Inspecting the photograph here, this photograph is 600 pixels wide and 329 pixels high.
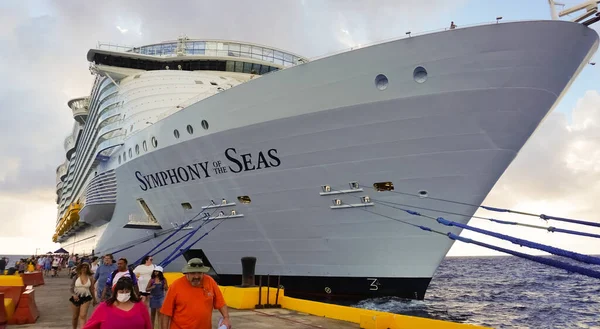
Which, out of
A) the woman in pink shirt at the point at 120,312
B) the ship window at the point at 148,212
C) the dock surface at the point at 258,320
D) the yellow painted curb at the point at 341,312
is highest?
the ship window at the point at 148,212

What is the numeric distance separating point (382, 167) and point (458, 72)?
278 cm

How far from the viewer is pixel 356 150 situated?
11.4 meters

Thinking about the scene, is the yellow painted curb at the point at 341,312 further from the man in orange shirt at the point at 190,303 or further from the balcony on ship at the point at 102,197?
the balcony on ship at the point at 102,197

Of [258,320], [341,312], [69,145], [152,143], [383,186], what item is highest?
[69,145]

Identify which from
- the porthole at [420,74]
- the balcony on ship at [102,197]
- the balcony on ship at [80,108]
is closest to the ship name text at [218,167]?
the porthole at [420,74]

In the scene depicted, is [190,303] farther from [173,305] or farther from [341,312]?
[341,312]

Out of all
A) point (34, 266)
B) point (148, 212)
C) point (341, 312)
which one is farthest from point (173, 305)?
point (34, 266)

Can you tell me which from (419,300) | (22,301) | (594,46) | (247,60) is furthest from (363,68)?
(247,60)

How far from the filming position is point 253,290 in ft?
34.3

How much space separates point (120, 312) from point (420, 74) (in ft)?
28.4

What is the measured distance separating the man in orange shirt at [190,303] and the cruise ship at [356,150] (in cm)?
738

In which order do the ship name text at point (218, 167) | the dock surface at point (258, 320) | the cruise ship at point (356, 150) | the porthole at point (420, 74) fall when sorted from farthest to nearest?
the ship name text at point (218, 167)
the porthole at point (420, 74)
the cruise ship at point (356, 150)
the dock surface at point (258, 320)

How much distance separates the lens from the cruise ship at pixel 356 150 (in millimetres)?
10133

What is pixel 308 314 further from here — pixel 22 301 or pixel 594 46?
pixel 594 46
